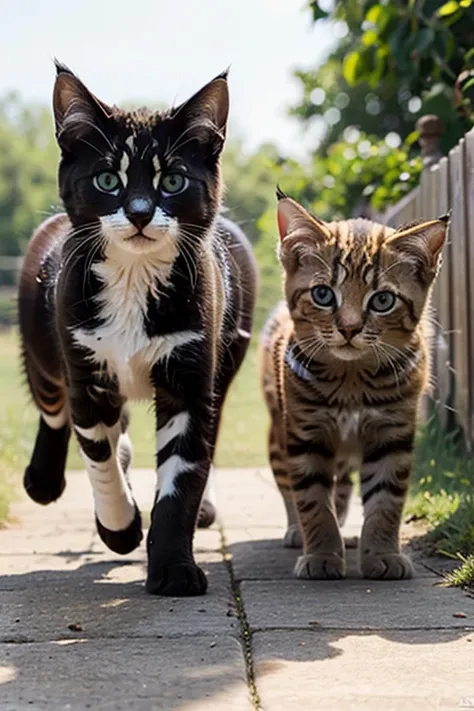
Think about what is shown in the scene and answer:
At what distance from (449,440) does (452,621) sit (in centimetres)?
265

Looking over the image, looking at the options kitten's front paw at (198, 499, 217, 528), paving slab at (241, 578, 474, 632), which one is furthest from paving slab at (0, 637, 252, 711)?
kitten's front paw at (198, 499, 217, 528)

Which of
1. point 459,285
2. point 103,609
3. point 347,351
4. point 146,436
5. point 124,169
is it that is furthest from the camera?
point 146,436

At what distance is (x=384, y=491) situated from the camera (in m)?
3.69

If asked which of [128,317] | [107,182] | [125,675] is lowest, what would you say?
[125,675]

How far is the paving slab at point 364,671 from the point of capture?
218cm

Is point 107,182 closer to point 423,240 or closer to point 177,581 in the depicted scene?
point 423,240

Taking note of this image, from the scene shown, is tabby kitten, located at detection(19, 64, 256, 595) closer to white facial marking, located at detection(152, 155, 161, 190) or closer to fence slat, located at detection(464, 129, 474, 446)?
white facial marking, located at detection(152, 155, 161, 190)

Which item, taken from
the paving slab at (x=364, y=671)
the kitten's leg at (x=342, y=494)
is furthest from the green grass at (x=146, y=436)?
the paving slab at (x=364, y=671)

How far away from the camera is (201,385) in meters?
3.51

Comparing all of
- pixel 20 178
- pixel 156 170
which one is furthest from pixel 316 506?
pixel 20 178

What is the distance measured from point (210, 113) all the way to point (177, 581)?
141 centimetres

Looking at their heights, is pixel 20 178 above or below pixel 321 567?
above

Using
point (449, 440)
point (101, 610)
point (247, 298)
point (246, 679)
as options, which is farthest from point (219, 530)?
point (246, 679)

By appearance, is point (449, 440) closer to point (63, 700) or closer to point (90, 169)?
point (90, 169)
